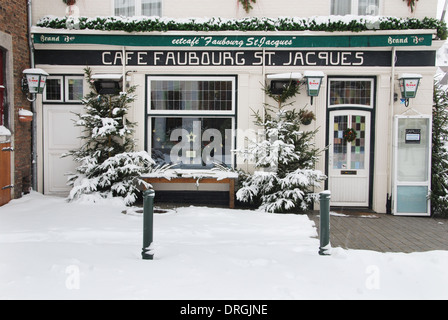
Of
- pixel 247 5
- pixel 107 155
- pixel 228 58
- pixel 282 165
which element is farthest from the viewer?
pixel 228 58

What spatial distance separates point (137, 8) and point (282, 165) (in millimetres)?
5036

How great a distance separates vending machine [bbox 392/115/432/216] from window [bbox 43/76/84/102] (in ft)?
24.2

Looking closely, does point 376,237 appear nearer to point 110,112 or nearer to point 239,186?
point 239,186

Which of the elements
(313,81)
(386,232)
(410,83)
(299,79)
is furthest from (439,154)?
(299,79)

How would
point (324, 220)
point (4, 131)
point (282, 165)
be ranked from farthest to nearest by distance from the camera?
point (282, 165)
point (4, 131)
point (324, 220)

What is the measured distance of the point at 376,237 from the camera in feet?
20.5

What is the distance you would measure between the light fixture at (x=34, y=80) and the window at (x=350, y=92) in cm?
651

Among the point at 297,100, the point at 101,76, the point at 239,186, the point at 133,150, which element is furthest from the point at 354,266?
the point at 101,76

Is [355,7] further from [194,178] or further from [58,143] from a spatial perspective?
[58,143]

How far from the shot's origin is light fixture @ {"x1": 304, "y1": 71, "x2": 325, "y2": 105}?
26.6 feet

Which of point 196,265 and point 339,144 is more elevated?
point 339,144

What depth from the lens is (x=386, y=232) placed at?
6652 mm

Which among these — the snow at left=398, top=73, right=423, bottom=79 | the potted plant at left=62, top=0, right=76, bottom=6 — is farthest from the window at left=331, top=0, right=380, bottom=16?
the potted plant at left=62, top=0, right=76, bottom=6

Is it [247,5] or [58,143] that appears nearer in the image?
[247,5]
